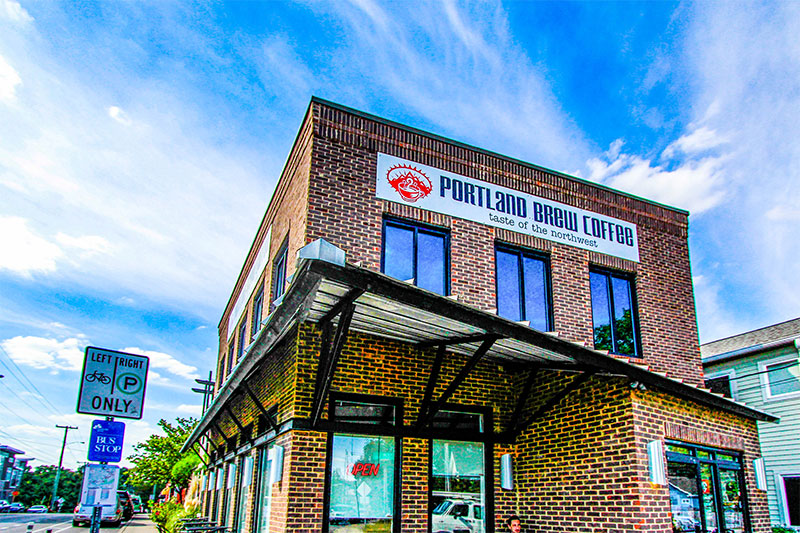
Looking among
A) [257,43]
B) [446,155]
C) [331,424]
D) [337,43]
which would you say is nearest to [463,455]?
[331,424]

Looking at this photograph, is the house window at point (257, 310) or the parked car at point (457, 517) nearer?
the parked car at point (457, 517)

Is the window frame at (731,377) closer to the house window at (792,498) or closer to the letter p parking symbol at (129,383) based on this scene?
the house window at (792,498)

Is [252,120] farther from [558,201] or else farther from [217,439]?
[217,439]

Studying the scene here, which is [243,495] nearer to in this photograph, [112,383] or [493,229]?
[112,383]

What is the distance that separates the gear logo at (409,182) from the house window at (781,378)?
12988 mm

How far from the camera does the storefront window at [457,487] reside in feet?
31.6

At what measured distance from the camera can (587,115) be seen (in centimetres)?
1418

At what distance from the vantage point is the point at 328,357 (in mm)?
7973

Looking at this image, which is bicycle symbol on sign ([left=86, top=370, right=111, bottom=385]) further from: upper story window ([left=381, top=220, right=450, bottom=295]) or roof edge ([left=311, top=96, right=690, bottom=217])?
roof edge ([left=311, top=96, right=690, bottom=217])

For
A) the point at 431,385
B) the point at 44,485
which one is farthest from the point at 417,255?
the point at 44,485

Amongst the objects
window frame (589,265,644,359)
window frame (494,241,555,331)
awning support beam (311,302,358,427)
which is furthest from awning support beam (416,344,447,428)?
window frame (589,265,644,359)

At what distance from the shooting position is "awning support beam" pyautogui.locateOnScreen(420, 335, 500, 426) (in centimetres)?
798

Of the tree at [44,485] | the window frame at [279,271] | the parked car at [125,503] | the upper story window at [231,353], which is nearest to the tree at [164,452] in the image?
the parked car at [125,503]

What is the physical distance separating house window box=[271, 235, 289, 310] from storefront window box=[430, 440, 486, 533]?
4.66 metres
